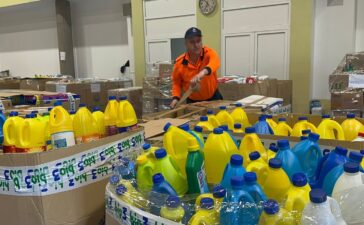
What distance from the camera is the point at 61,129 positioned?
1.18m

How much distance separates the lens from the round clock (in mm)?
4684

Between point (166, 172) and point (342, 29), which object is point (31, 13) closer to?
point (342, 29)

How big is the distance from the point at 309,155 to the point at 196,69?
193 cm

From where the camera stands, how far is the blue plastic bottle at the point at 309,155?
0.95 meters

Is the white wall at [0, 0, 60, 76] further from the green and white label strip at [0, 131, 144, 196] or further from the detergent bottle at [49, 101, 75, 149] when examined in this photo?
the green and white label strip at [0, 131, 144, 196]

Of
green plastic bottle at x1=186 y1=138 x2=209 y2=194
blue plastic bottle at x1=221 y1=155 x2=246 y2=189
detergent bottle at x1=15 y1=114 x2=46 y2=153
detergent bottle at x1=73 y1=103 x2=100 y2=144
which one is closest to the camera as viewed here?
blue plastic bottle at x1=221 y1=155 x2=246 y2=189

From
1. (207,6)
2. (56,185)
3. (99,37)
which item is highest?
(207,6)

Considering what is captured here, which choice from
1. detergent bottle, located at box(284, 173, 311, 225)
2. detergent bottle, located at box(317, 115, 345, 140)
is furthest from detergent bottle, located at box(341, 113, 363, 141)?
detergent bottle, located at box(284, 173, 311, 225)

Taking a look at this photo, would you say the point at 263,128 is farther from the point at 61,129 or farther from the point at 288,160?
the point at 61,129

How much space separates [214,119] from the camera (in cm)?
150

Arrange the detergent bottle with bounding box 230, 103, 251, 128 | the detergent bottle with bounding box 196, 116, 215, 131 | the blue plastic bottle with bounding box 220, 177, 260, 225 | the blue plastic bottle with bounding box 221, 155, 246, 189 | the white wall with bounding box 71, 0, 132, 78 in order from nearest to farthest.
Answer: the blue plastic bottle with bounding box 220, 177, 260, 225
the blue plastic bottle with bounding box 221, 155, 246, 189
the detergent bottle with bounding box 196, 116, 215, 131
the detergent bottle with bounding box 230, 103, 251, 128
the white wall with bounding box 71, 0, 132, 78

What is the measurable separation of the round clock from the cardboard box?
152 inches

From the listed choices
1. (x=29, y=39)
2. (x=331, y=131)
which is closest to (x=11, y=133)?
(x=331, y=131)

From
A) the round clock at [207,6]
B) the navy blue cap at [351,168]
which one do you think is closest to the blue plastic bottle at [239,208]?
the navy blue cap at [351,168]
